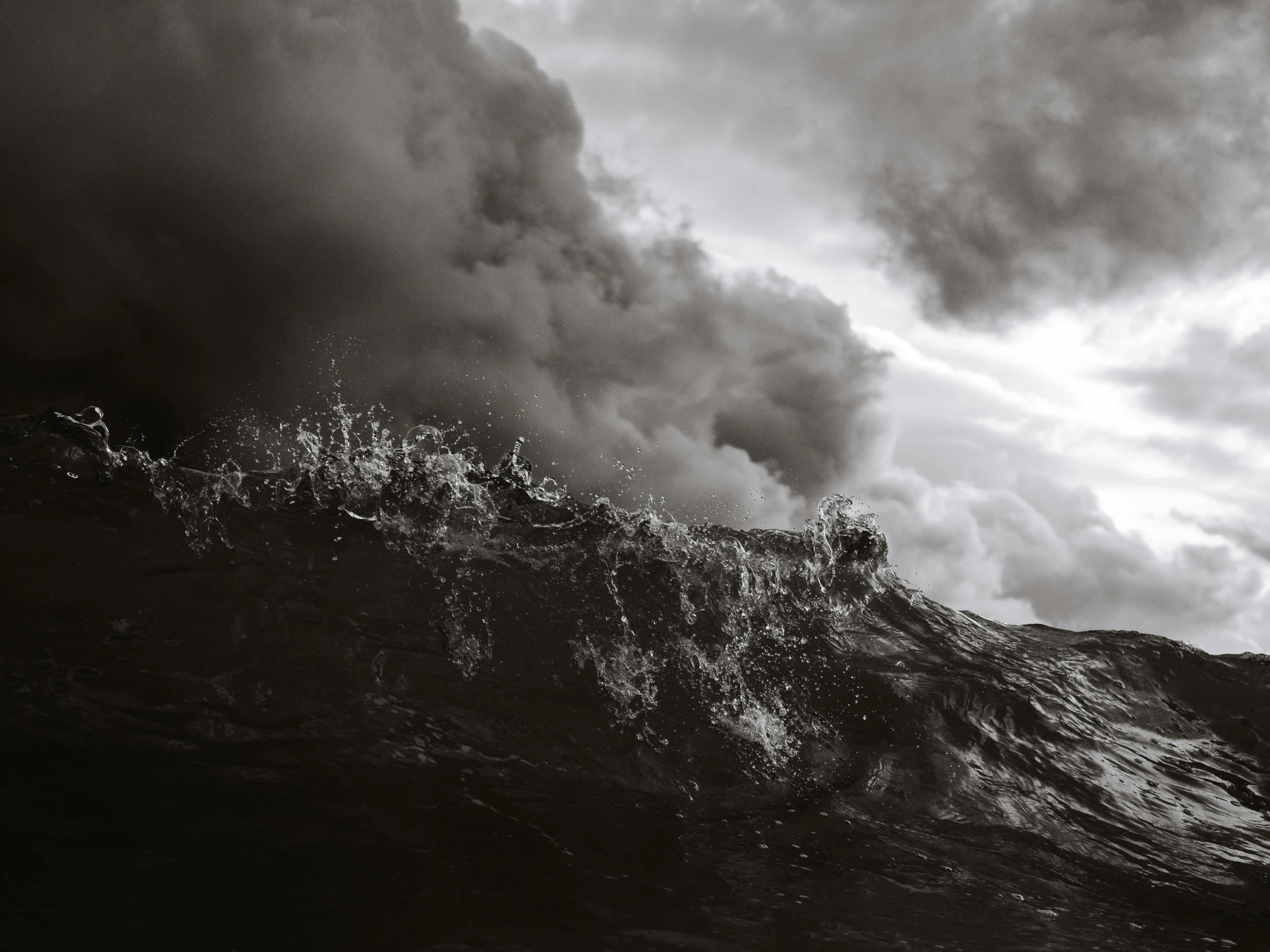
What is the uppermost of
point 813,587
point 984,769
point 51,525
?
point 813,587

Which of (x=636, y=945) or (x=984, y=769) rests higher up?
(x=984, y=769)

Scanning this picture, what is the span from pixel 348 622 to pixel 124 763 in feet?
5.54

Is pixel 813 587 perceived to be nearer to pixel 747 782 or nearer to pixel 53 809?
pixel 747 782

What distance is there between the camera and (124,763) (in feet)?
16.8

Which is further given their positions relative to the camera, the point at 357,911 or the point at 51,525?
the point at 51,525

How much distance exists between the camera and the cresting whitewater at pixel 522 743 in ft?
14.1

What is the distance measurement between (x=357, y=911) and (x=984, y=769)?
15.8 feet

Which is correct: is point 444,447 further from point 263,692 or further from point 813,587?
point 813,587

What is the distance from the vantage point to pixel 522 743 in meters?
5.76

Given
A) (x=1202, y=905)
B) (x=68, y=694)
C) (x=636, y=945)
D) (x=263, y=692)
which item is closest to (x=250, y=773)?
(x=263, y=692)

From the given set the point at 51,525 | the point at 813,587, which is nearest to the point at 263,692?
the point at 51,525

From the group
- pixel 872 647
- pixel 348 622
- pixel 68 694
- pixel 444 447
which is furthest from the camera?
pixel 872 647

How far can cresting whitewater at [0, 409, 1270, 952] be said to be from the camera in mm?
4297

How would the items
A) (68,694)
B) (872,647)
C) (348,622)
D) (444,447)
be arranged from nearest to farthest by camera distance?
(68,694) → (348,622) → (444,447) → (872,647)
